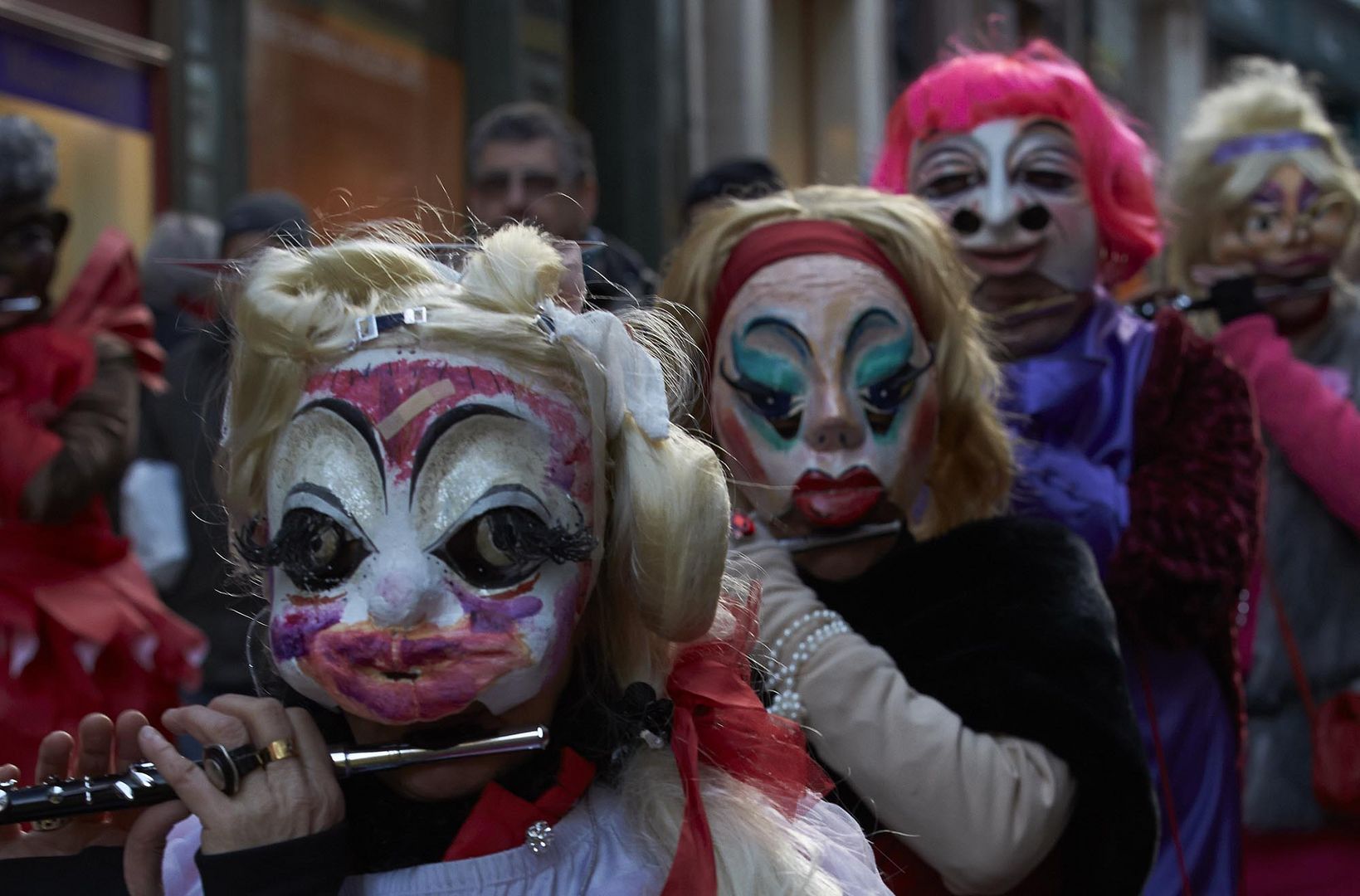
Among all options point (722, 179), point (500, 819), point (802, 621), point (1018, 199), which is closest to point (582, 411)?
point (500, 819)

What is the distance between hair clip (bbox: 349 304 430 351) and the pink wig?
5.47 feet

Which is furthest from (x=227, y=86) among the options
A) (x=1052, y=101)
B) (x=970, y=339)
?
(x=970, y=339)

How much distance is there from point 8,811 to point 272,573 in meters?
0.35

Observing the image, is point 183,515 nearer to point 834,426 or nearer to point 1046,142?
point 1046,142

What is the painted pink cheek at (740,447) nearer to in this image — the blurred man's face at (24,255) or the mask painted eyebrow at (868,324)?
the mask painted eyebrow at (868,324)

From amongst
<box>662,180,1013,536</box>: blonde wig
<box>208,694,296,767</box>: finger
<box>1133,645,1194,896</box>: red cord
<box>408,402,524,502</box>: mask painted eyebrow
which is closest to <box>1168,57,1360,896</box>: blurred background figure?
<box>1133,645,1194,896</box>: red cord

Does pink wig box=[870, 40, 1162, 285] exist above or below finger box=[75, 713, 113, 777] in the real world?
above

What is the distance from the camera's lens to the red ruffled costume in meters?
3.44

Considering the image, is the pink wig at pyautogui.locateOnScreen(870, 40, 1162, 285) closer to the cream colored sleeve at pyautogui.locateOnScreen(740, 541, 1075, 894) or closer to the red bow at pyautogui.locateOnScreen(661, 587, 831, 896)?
the cream colored sleeve at pyautogui.locateOnScreen(740, 541, 1075, 894)

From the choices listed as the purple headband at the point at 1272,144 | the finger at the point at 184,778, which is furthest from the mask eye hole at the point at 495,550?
the purple headband at the point at 1272,144

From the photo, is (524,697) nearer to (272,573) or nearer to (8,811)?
(272,573)

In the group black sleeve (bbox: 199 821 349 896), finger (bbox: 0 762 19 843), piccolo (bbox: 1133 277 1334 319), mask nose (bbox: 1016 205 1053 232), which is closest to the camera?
black sleeve (bbox: 199 821 349 896)

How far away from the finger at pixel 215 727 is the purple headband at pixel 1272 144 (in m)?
3.36

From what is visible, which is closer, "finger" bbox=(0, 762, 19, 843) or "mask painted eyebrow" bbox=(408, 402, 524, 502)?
"mask painted eyebrow" bbox=(408, 402, 524, 502)
